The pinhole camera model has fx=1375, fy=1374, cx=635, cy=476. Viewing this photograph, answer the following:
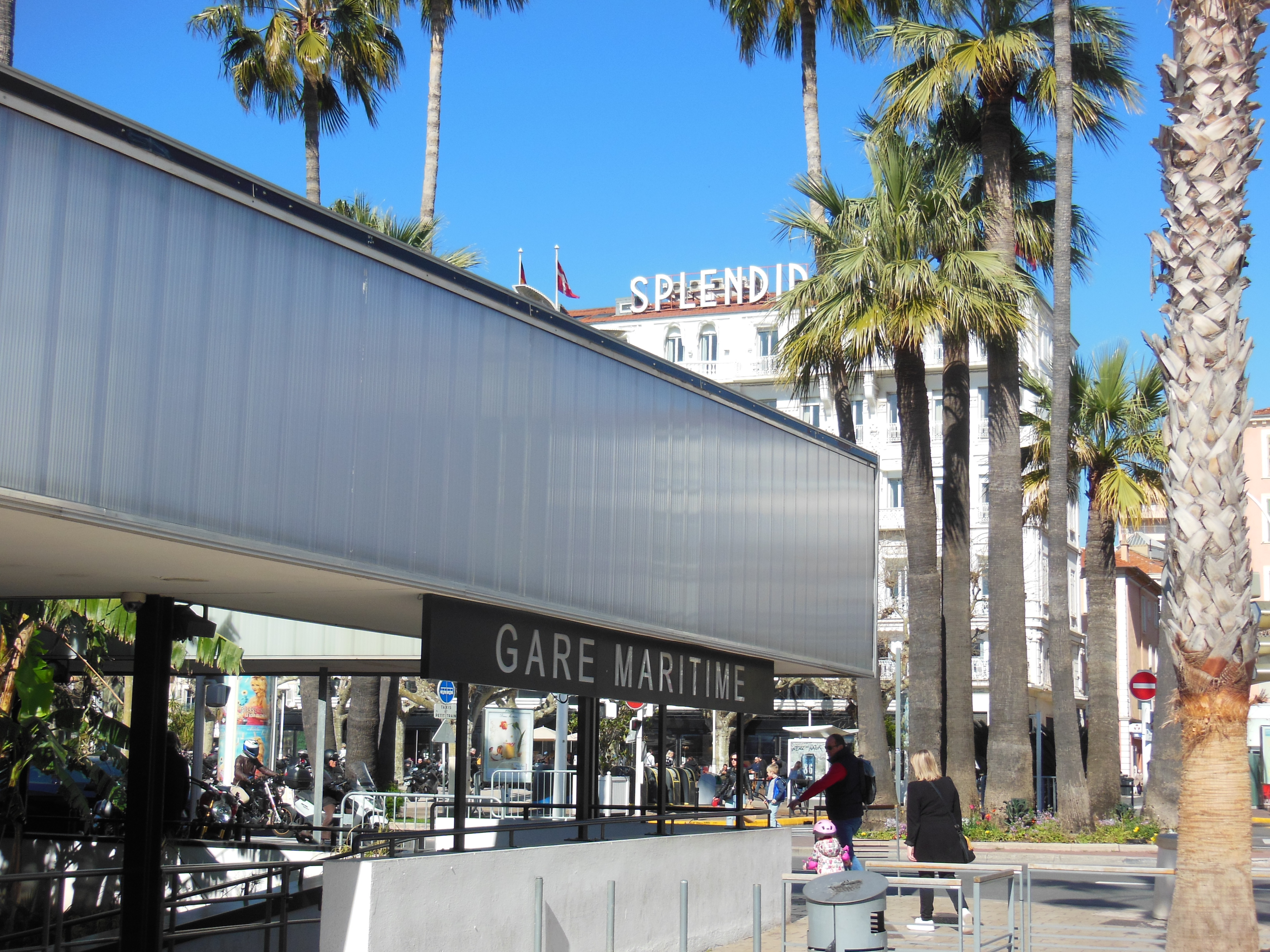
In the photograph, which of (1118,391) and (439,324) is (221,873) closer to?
(439,324)

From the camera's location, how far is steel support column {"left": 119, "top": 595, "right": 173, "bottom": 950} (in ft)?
28.7

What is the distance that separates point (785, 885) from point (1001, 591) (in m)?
15.6

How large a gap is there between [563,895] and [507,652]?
1836mm

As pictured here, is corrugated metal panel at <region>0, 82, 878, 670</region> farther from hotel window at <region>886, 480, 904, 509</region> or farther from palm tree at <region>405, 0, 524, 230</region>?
hotel window at <region>886, 480, 904, 509</region>

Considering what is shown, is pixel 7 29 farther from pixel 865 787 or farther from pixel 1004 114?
pixel 1004 114

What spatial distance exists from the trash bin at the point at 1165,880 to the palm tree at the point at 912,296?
9950 mm

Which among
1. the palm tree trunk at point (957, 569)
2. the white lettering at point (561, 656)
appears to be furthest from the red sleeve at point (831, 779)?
the palm tree trunk at point (957, 569)

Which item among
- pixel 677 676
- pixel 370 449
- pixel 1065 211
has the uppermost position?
pixel 1065 211

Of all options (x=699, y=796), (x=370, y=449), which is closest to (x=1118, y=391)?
(x=699, y=796)

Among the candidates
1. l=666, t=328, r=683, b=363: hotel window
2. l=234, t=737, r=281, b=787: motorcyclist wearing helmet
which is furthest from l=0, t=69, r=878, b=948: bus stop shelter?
l=666, t=328, r=683, b=363: hotel window

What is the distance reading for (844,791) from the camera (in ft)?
43.2

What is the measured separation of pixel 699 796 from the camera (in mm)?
29531

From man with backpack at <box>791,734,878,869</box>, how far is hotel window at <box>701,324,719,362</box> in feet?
175

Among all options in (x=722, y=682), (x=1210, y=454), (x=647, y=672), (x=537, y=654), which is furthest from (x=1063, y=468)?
(x=537, y=654)
